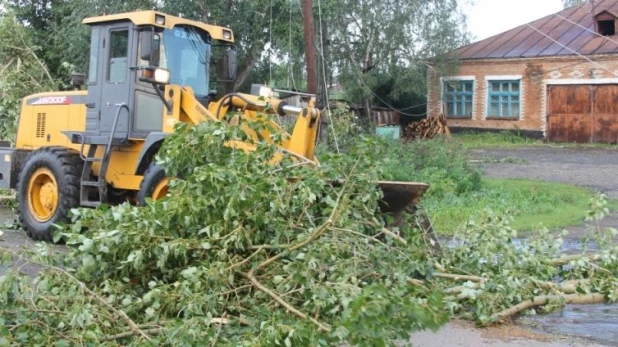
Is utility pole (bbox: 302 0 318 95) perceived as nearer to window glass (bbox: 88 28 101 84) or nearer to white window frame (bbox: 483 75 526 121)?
window glass (bbox: 88 28 101 84)

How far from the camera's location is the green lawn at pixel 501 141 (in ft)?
109

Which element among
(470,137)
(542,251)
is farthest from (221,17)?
(542,251)

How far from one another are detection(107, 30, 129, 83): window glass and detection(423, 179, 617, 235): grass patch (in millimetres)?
4886

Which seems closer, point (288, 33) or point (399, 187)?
point (399, 187)

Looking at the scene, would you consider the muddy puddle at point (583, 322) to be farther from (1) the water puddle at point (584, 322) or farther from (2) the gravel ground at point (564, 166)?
(2) the gravel ground at point (564, 166)

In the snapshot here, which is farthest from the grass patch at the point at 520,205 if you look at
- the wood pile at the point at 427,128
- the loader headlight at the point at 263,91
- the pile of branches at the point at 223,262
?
the wood pile at the point at 427,128

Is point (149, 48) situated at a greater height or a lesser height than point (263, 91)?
greater

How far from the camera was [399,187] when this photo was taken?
7.90m

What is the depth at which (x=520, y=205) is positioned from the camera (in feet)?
Answer: 50.1

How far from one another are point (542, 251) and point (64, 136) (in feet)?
22.5

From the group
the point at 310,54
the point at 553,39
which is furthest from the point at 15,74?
the point at 553,39

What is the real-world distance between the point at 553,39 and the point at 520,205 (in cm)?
2298

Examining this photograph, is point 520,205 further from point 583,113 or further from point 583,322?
point 583,113

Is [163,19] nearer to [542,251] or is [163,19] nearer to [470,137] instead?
[542,251]
